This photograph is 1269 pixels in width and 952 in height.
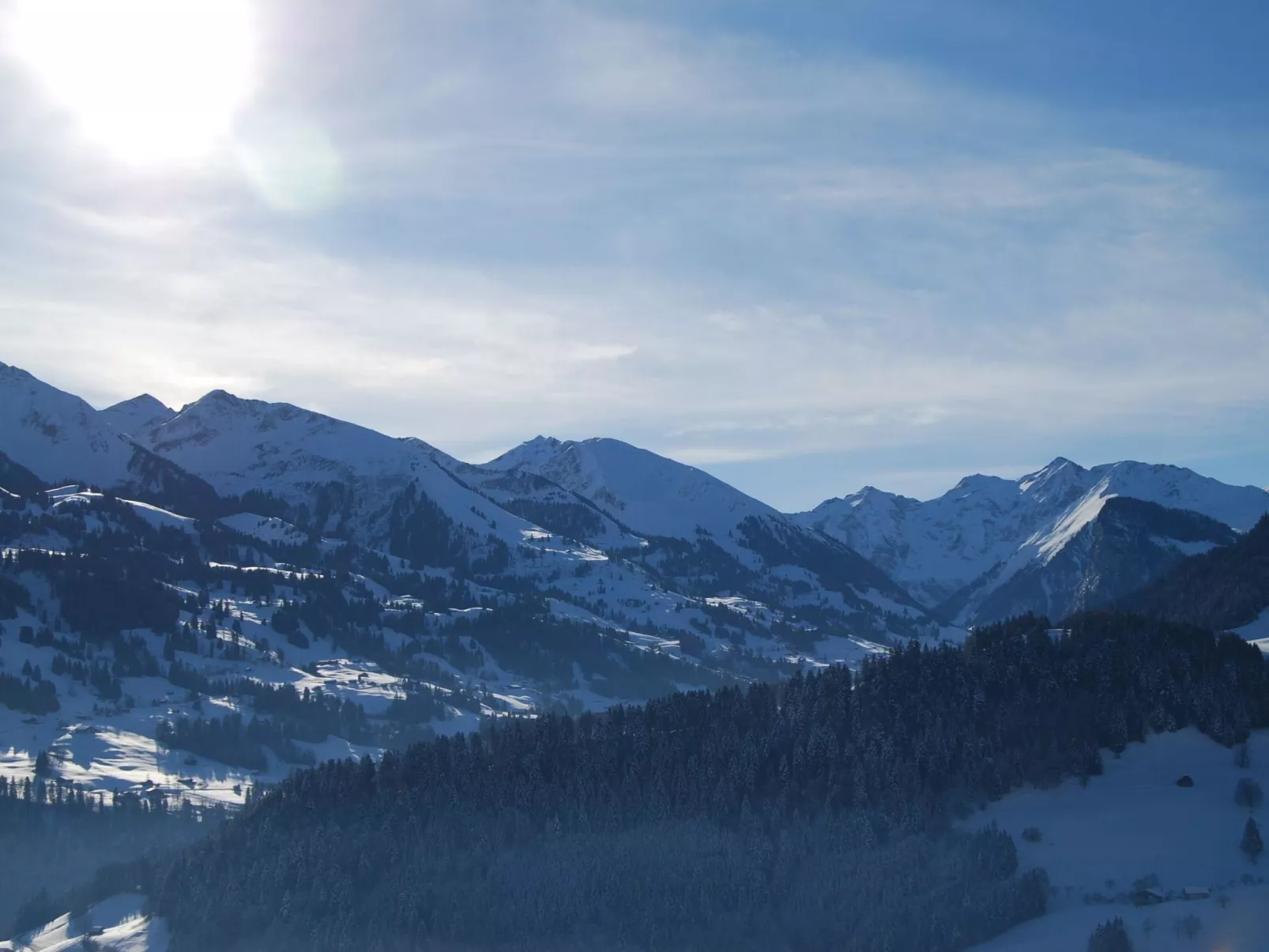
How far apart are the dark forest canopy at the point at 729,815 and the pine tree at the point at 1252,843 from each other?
1738 cm

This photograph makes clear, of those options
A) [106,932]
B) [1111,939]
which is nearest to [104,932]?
[106,932]

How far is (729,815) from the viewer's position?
140625mm

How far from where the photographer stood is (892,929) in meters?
114

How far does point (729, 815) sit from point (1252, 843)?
47.2 m

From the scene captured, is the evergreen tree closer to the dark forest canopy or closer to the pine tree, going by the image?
the dark forest canopy

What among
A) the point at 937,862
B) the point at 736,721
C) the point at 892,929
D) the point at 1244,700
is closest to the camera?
the point at 892,929

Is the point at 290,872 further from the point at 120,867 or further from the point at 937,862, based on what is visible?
the point at 937,862

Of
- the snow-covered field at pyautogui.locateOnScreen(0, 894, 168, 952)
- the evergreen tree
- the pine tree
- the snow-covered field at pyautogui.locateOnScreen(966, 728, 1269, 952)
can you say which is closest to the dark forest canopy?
the snow-covered field at pyautogui.locateOnScreen(966, 728, 1269, 952)

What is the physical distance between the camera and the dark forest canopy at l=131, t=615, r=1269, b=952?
12269 centimetres

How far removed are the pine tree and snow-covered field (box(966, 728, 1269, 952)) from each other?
695 millimetres

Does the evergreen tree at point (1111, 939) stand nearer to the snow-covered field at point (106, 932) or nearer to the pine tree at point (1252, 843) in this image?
the pine tree at point (1252, 843)

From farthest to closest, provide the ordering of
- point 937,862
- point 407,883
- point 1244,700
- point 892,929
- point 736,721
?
1. point 736,721
2. point 1244,700
3. point 407,883
4. point 937,862
5. point 892,929

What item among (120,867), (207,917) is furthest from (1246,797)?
(120,867)

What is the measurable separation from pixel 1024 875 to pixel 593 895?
37130 mm
